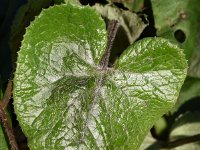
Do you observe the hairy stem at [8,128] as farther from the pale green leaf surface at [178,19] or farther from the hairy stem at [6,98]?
the pale green leaf surface at [178,19]

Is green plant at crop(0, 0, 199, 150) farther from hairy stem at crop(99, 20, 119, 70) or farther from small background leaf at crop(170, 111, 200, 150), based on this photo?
small background leaf at crop(170, 111, 200, 150)

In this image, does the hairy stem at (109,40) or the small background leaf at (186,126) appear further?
the small background leaf at (186,126)

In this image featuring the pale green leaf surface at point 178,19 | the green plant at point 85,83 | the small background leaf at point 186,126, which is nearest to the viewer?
the green plant at point 85,83

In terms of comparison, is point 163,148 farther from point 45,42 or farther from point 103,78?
point 45,42

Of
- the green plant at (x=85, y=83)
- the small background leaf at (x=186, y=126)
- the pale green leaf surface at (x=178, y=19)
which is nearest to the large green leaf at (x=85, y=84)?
the green plant at (x=85, y=83)

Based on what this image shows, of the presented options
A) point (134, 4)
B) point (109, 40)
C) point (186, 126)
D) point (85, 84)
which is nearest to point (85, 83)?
point (85, 84)

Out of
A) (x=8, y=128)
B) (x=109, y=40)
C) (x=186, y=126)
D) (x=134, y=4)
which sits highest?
(x=134, y=4)

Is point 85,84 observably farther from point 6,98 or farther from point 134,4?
point 134,4
